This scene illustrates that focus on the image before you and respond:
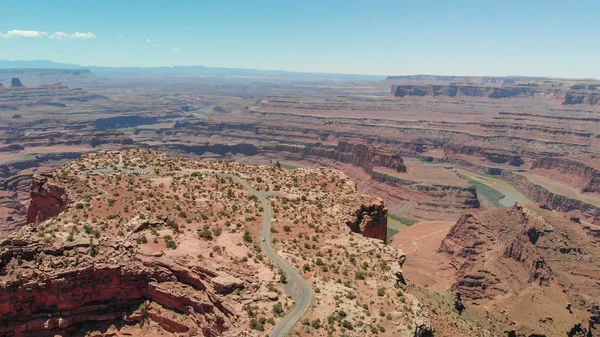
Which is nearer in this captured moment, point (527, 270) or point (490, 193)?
point (527, 270)

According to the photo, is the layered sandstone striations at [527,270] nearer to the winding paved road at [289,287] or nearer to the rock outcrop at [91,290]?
the winding paved road at [289,287]

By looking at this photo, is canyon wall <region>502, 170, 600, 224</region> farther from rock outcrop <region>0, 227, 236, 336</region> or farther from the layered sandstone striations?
rock outcrop <region>0, 227, 236, 336</region>

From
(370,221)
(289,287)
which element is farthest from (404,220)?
(289,287)

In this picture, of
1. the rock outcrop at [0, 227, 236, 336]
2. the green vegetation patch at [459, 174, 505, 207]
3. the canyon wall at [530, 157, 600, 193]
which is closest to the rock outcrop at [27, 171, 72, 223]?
the rock outcrop at [0, 227, 236, 336]

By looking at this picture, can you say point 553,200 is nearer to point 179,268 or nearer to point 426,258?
point 426,258

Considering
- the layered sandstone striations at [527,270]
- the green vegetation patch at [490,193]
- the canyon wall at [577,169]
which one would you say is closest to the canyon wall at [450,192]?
the green vegetation patch at [490,193]
